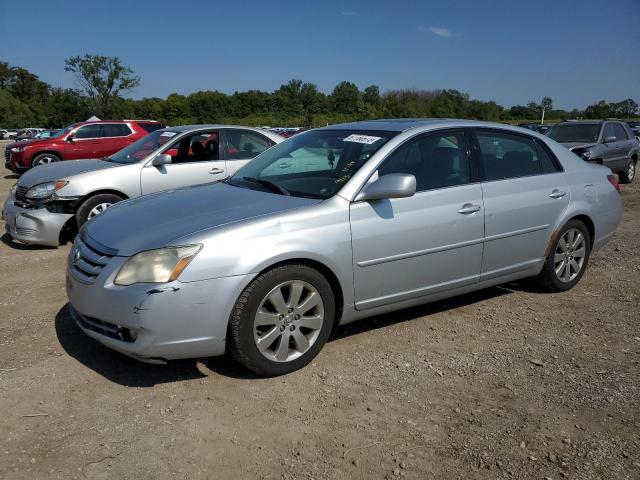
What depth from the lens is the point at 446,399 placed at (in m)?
3.20

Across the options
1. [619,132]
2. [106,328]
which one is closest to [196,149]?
[106,328]

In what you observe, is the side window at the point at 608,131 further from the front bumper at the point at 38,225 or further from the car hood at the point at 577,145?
the front bumper at the point at 38,225

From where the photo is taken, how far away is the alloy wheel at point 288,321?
330cm

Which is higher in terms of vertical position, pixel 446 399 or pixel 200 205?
pixel 200 205

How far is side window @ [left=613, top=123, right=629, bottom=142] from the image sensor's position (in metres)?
13.0

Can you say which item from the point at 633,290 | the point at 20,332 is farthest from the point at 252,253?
the point at 633,290

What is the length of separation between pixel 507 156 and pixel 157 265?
297 centimetres

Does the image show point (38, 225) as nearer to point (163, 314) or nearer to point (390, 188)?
point (163, 314)

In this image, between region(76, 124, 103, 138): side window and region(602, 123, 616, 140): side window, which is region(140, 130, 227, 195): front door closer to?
region(76, 124, 103, 138): side window

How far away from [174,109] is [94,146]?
305 feet

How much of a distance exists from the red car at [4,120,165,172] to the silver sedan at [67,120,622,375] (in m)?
11.2

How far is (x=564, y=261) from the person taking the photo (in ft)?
16.3

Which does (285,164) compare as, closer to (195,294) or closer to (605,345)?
(195,294)

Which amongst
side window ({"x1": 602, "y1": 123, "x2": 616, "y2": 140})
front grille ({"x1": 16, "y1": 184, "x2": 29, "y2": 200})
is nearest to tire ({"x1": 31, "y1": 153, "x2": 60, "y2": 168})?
front grille ({"x1": 16, "y1": 184, "x2": 29, "y2": 200})
